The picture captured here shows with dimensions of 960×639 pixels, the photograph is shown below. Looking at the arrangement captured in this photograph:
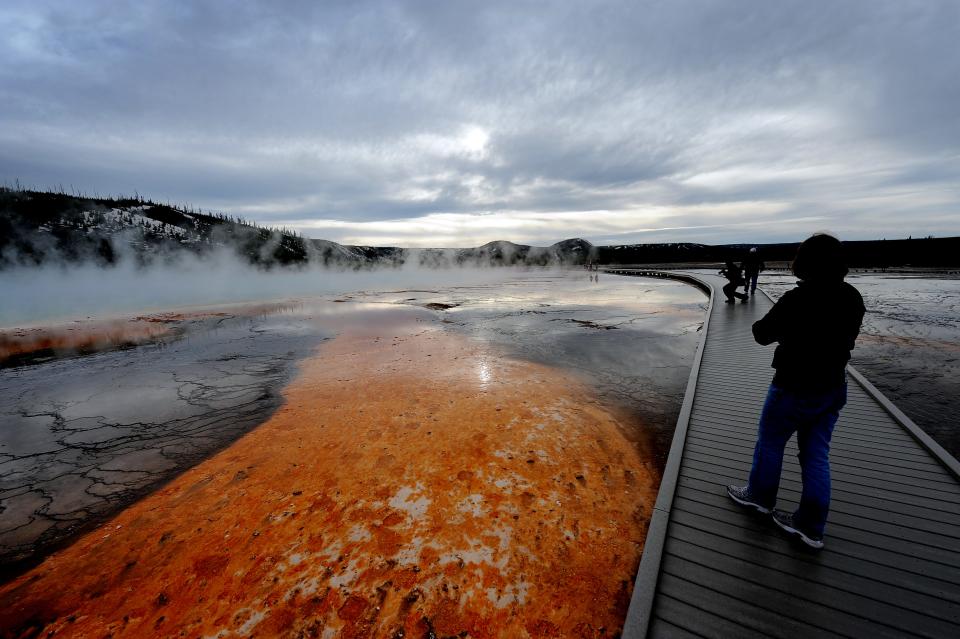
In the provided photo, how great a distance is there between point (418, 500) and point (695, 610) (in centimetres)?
275

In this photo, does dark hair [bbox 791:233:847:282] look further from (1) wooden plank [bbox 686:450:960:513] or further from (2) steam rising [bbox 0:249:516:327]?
(2) steam rising [bbox 0:249:516:327]

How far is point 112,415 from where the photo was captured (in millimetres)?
6352

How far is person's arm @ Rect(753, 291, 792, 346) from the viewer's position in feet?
7.21

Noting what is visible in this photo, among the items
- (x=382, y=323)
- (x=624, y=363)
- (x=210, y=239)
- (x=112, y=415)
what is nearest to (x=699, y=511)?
(x=624, y=363)

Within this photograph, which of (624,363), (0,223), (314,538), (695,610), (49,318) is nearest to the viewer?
(695,610)

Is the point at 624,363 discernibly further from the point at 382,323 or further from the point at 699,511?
the point at 382,323

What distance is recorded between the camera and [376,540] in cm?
347

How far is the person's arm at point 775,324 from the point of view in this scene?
2197 millimetres

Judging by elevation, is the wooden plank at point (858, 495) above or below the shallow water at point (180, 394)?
above

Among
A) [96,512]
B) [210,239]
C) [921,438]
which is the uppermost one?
[210,239]

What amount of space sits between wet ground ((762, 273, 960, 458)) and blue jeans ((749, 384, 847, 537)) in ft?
13.7

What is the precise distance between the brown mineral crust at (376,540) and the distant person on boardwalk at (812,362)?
153 centimetres

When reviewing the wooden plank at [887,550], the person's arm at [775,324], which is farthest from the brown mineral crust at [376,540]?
the person's arm at [775,324]

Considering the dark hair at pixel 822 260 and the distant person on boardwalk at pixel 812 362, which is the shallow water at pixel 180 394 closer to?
the distant person on boardwalk at pixel 812 362
